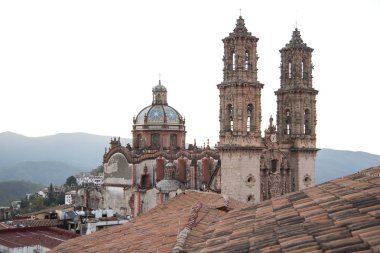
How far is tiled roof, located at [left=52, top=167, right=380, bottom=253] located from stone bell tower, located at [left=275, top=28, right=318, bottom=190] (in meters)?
29.3

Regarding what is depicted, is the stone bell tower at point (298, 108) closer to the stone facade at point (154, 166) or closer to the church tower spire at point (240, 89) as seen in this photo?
the church tower spire at point (240, 89)

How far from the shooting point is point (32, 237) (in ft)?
85.6

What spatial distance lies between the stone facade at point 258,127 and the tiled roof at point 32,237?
10.9 m

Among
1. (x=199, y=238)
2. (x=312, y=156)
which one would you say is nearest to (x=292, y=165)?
(x=312, y=156)

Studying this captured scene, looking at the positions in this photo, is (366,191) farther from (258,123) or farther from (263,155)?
(263,155)

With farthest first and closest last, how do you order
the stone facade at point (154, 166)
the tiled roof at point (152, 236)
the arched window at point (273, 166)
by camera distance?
the stone facade at point (154, 166), the arched window at point (273, 166), the tiled roof at point (152, 236)

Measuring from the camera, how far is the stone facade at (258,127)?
34.6 m

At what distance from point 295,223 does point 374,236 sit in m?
1.72

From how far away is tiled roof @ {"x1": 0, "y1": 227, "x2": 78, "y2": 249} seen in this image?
930 inches

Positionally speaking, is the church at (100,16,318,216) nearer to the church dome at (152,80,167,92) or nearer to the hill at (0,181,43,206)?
the church dome at (152,80,167,92)

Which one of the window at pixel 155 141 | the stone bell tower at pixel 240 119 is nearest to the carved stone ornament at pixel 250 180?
the stone bell tower at pixel 240 119

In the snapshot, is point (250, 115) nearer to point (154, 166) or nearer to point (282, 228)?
point (154, 166)

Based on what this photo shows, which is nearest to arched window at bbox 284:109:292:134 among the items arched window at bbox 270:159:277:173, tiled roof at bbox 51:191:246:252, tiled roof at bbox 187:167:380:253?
arched window at bbox 270:159:277:173

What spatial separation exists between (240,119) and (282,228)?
28.2m
